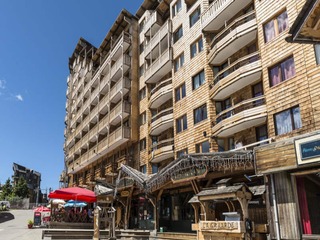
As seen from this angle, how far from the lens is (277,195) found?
1366cm

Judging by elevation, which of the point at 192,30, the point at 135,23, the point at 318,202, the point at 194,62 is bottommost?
the point at 318,202

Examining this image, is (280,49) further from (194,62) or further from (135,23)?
(135,23)

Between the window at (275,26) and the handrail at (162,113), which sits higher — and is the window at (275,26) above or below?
above

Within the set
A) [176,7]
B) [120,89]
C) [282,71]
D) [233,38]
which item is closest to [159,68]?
[176,7]

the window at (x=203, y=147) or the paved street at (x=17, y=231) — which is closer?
the paved street at (x=17, y=231)

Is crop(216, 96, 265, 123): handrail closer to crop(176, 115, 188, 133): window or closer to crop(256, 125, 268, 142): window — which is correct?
crop(256, 125, 268, 142): window

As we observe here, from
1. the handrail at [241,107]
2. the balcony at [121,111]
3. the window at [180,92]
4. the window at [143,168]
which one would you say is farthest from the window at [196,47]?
the window at [143,168]

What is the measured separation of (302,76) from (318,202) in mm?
6838

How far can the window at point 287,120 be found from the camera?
680 inches

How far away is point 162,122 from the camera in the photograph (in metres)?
29.7

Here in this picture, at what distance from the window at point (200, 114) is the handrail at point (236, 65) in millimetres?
1796

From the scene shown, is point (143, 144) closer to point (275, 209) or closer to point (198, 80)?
point (198, 80)

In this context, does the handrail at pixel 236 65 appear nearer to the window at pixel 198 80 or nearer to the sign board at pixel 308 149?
the window at pixel 198 80

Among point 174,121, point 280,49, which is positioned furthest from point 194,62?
point 280,49
